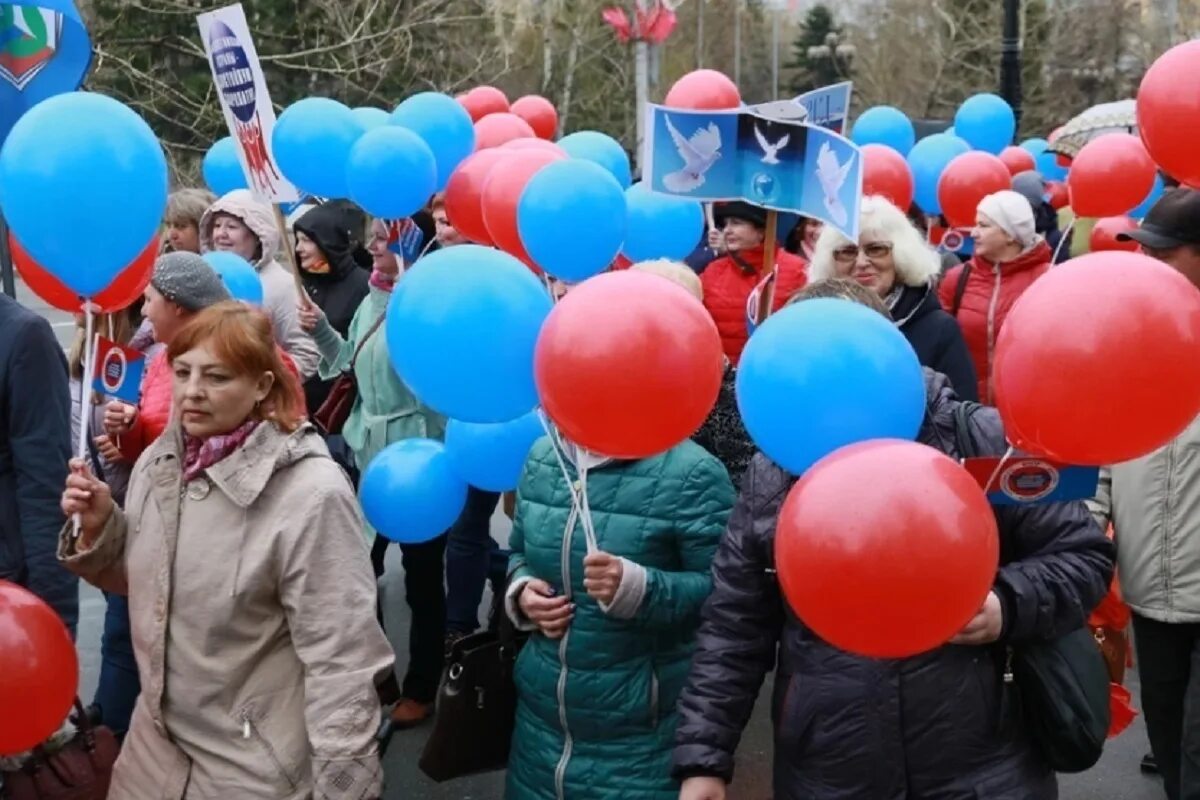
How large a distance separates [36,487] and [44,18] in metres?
1.23

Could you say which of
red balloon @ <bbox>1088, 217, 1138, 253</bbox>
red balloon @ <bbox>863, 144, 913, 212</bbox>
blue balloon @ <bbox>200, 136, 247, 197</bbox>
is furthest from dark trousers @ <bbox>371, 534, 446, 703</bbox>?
red balloon @ <bbox>1088, 217, 1138, 253</bbox>

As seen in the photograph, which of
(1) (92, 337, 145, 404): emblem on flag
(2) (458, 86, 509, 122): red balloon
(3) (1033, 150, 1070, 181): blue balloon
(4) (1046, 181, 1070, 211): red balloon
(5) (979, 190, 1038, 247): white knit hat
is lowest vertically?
(3) (1033, 150, 1070, 181): blue balloon

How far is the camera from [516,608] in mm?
3352

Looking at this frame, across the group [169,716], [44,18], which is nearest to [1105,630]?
[169,716]

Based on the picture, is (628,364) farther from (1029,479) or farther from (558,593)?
(558,593)

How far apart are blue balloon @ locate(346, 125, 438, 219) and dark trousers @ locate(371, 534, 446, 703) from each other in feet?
4.01

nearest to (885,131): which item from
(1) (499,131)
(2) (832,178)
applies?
(1) (499,131)

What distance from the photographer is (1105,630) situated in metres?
3.96

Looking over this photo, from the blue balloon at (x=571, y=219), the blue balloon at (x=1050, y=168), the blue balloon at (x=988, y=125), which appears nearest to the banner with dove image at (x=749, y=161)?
the blue balloon at (x=571, y=219)

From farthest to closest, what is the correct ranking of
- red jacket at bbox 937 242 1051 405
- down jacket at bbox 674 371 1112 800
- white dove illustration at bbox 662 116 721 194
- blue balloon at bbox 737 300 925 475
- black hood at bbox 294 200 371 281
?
red jacket at bbox 937 242 1051 405, black hood at bbox 294 200 371 281, white dove illustration at bbox 662 116 721 194, down jacket at bbox 674 371 1112 800, blue balloon at bbox 737 300 925 475

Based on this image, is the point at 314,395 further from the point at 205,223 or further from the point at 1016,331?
the point at 1016,331

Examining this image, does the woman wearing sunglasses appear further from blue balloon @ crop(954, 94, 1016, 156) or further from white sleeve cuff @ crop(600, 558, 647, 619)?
blue balloon @ crop(954, 94, 1016, 156)

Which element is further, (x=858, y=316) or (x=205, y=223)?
(x=205, y=223)

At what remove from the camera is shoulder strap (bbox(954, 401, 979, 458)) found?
255 centimetres
